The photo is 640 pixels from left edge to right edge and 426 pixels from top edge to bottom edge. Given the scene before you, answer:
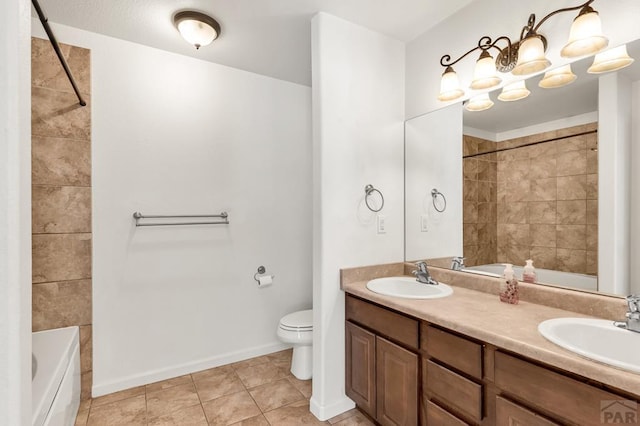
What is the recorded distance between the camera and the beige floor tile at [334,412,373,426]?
1.86 metres

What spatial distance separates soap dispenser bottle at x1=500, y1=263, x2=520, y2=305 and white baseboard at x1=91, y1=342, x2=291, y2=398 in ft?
6.53

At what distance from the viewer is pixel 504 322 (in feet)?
4.17

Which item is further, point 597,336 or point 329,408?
point 329,408

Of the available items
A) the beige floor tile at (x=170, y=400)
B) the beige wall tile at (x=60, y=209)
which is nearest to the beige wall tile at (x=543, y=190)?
the beige floor tile at (x=170, y=400)

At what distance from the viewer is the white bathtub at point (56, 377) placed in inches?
51.1

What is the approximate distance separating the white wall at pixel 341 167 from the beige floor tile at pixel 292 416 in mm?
51

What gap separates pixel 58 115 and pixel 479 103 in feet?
8.68

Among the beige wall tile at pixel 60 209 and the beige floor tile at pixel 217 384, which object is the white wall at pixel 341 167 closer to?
the beige floor tile at pixel 217 384

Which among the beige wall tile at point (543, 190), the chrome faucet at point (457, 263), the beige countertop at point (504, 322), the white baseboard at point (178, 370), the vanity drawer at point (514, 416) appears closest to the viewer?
the beige countertop at point (504, 322)

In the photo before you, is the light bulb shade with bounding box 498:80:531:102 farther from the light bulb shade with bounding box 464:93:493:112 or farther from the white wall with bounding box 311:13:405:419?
the white wall with bounding box 311:13:405:419

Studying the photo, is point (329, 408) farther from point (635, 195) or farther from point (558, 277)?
point (635, 195)

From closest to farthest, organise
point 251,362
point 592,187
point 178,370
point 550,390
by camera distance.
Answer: point 550,390
point 592,187
point 178,370
point 251,362

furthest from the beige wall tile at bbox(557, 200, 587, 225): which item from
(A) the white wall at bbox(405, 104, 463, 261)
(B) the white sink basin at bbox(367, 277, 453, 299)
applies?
(B) the white sink basin at bbox(367, 277, 453, 299)
